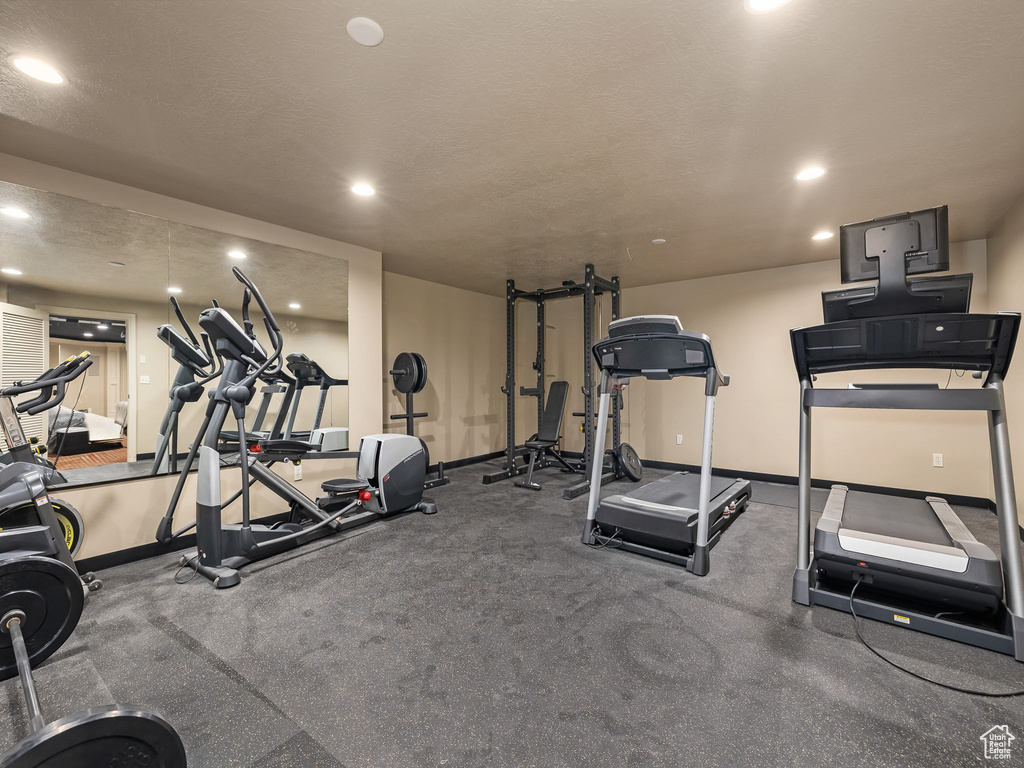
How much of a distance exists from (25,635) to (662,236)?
14.5 ft

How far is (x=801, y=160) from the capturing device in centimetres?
254

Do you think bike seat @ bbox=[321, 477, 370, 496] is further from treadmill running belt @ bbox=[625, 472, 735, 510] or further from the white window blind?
treadmill running belt @ bbox=[625, 472, 735, 510]

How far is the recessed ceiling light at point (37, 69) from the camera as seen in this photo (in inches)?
67.6

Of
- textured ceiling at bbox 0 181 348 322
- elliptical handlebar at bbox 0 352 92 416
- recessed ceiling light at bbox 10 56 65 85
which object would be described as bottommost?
elliptical handlebar at bbox 0 352 92 416

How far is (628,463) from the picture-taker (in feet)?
16.1

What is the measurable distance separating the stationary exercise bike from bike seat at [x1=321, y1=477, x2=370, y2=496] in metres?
1.33

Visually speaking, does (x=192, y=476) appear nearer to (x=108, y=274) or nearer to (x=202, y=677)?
(x=108, y=274)

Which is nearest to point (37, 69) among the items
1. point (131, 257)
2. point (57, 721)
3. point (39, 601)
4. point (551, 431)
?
point (131, 257)

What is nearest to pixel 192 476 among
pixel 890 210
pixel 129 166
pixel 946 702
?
pixel 129 166

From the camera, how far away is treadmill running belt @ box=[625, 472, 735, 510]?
3221 millimetres

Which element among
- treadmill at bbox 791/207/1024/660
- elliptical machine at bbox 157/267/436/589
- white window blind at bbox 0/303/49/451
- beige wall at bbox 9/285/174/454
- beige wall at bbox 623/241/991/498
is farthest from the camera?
beige wall at bbox 623/241/991/498

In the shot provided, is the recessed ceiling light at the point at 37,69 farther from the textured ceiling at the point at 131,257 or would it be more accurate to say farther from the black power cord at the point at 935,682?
the black power cord at the point at 935,682

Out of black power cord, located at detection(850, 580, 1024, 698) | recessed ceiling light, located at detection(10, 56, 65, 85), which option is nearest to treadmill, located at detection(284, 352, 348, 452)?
recessed ceiling light, located at detection(10, 56, 65, 85)

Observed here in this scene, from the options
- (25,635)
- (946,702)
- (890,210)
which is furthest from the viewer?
(890,210)
